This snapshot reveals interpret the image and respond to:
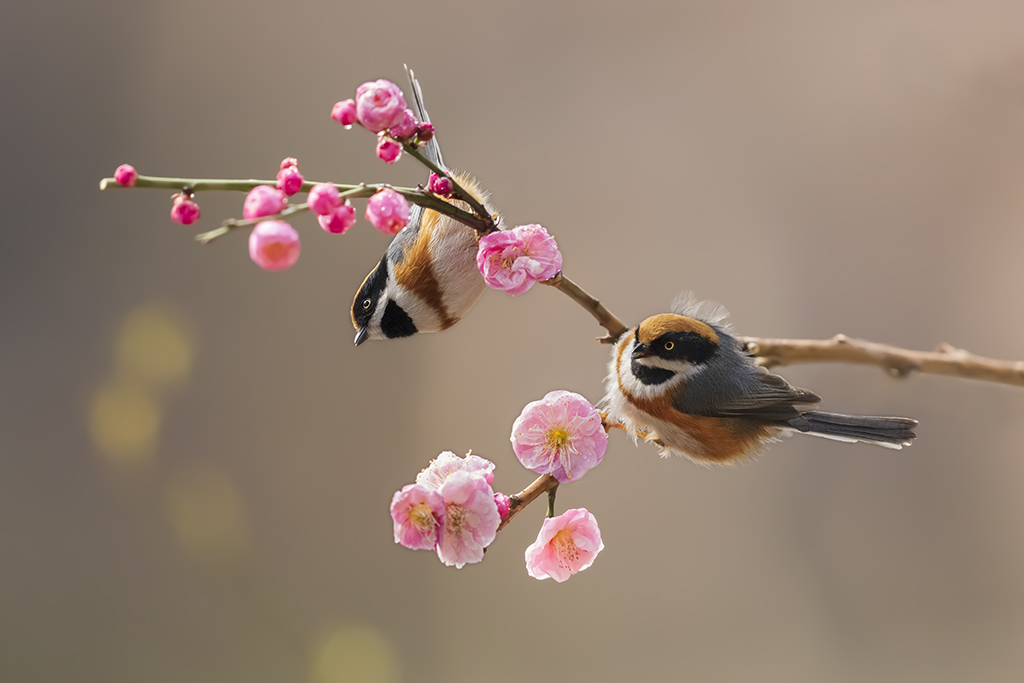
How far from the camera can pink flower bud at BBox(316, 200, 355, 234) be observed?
0.40 meters

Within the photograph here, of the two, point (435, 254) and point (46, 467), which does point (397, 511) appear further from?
point (46, 467)

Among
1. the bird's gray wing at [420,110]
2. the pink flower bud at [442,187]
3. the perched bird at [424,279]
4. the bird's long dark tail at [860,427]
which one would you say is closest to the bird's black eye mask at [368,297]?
the perched bird at [424,279]

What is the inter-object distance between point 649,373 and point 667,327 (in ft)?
0.17

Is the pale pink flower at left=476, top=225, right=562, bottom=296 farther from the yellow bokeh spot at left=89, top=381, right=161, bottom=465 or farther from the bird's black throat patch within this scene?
the yellow bokeh spot at left=89, top=381, right=161, bottom=465

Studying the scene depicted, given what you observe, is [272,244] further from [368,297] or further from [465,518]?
[368,297]

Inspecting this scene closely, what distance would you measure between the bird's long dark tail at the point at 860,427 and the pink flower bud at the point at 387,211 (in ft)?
1.49

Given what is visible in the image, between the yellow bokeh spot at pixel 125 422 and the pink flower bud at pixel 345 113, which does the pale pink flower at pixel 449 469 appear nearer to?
the pink flower bud at pixel 345 113

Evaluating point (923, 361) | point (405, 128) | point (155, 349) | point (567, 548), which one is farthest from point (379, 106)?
point (155, 349)

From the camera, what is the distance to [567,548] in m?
0.53

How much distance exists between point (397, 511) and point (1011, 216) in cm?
152

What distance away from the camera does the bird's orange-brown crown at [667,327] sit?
63 cm

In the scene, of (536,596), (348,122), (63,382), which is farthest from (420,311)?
(63,382)

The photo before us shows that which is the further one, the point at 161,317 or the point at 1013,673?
the point at 161,317

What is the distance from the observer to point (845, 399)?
89 centimetres
